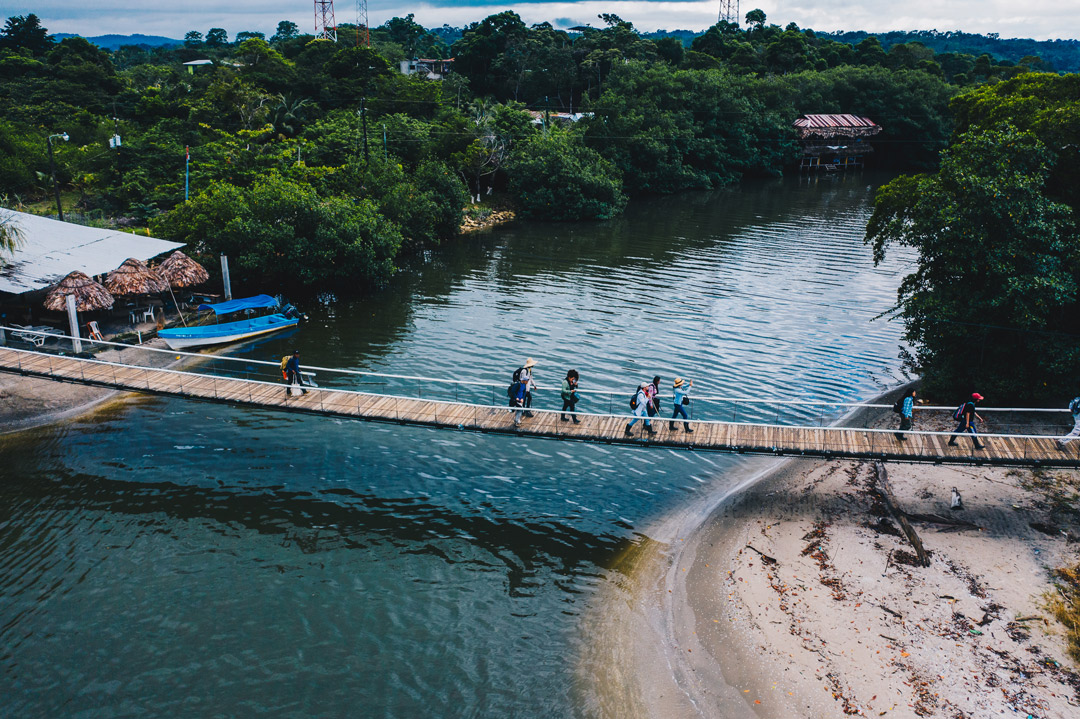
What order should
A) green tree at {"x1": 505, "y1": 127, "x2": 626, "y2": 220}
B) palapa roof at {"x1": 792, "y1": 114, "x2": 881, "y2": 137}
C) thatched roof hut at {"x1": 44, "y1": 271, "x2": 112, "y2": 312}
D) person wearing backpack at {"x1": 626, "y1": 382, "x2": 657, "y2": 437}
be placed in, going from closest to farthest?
person wearing backpack at {"x1": 626, "y1": 382, "x2": 657, "y2": 437}, thatched roof hut at {"x1": 44, "y1": 271, "x2": 112, "y2": 312}, green tree at {"x1": 505, "y1": 127, "x2": 626, "y2": 220}, palapa roof at {"x1": 792, "y1": 114, "x2": 881, "y2": 137}

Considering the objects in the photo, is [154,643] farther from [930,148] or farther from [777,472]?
[930,148]

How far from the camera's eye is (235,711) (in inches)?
558

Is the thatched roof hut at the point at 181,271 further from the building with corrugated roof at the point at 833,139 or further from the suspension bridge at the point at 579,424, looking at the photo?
the building with corrugated roof at the point at 833,139

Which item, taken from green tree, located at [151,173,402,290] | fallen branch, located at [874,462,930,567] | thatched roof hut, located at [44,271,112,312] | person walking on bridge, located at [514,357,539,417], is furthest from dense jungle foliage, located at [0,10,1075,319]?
fallen branch, located at [874,462,930,567]

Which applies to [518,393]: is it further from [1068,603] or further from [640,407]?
[1068,603]

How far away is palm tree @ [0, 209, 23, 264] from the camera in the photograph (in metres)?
29.0

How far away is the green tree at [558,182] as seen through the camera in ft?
201

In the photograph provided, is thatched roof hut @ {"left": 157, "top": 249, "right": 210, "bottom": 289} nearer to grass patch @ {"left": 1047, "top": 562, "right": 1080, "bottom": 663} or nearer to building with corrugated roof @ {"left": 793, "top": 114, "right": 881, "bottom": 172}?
grass patch @ {"left": 1047, "top": 562, "right": 1080, "bottom": 663}

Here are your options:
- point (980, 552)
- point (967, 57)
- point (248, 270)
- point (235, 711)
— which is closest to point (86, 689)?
point (235, 711)

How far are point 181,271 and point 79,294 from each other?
5.07 meters

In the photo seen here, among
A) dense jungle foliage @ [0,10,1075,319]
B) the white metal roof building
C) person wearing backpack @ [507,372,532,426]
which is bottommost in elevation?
person wearing backpack @ [507,372,532,426]

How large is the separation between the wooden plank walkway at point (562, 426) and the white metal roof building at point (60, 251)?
8.26 meters

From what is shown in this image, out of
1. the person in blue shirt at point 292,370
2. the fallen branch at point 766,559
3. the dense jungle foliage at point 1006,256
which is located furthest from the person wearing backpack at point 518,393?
the dense jungle foliage at point 1006,256

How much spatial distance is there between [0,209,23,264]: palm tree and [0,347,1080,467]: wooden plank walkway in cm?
846
